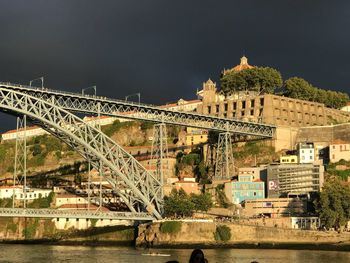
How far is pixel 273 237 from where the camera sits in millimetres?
63500

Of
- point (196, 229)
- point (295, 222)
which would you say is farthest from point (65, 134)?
point (295, 222)

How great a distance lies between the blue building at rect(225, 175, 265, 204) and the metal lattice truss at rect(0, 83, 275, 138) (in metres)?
6.78

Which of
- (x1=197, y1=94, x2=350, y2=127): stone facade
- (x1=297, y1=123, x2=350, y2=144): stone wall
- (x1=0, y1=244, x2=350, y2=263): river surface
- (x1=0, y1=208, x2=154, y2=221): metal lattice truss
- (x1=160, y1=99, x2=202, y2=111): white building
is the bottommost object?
(x1=0, y1=244, x2=350, y2=263): river surface

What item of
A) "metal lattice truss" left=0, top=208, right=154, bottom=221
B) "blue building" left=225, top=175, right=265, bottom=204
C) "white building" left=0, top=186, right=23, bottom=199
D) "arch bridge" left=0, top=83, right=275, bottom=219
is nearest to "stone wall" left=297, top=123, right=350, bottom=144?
"blue building" left=225, top=175, right=265, bottom=204

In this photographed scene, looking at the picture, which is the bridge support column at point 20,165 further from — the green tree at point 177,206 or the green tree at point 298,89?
the green tree at point 298,89

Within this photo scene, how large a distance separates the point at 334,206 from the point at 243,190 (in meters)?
15.1

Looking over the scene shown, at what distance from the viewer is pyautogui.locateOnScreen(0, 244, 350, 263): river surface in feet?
163

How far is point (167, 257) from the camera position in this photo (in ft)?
174

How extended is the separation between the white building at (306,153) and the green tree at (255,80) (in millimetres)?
17584

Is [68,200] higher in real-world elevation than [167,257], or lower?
higher

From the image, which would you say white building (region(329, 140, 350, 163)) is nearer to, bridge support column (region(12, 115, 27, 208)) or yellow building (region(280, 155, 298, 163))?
yellow building (region(280, 155, 298, 163))

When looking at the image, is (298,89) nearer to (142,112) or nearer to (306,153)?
(306,153)

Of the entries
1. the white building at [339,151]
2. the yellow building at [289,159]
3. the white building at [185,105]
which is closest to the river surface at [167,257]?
the yellow building at [289,159]

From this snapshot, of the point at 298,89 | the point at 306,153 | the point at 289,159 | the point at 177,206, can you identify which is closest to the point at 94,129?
the point at 177,206
